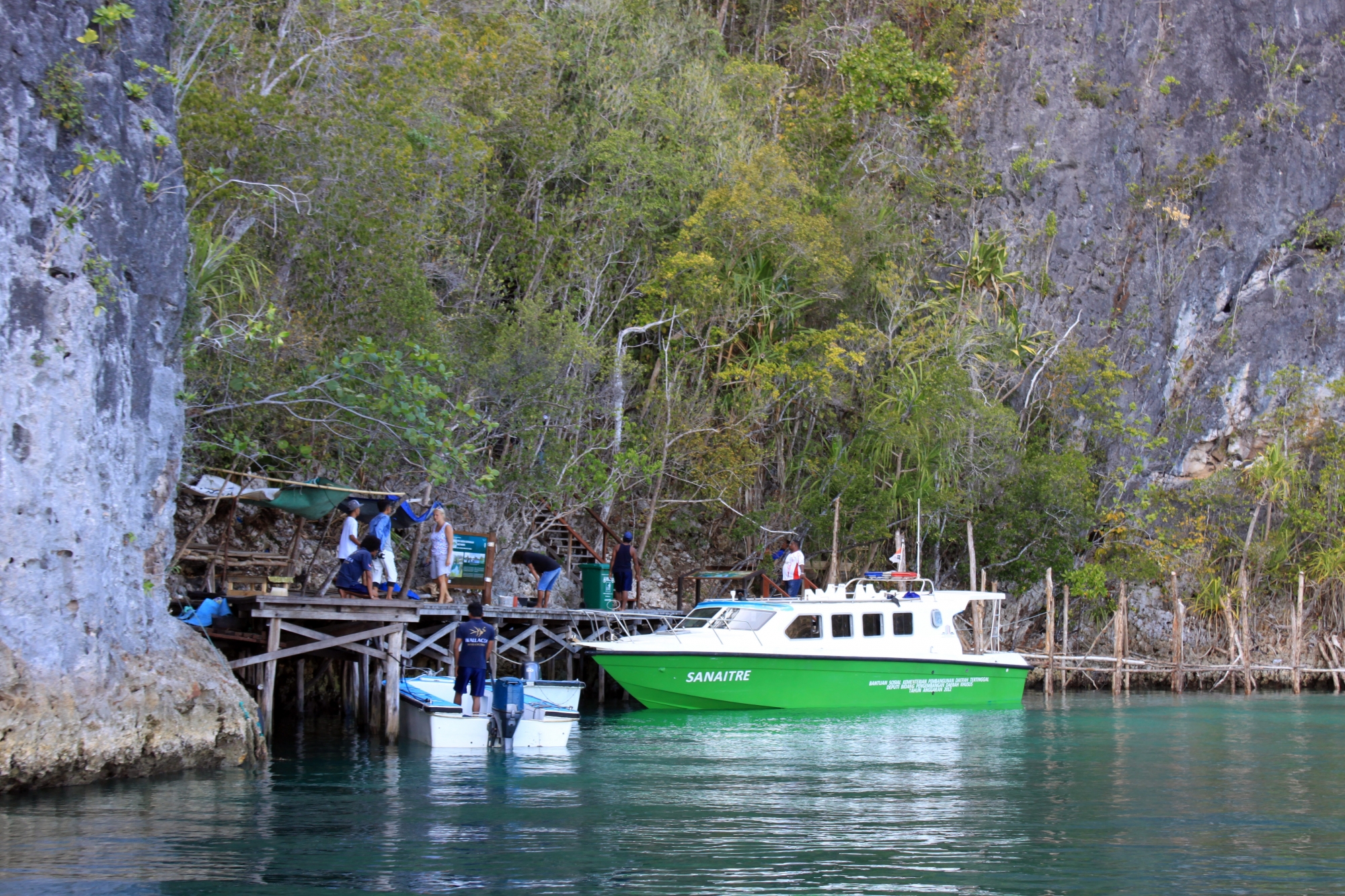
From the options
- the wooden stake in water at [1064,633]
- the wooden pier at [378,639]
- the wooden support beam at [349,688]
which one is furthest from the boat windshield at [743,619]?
the wooden stake in water at [1064,633]

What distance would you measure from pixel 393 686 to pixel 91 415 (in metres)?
5.42

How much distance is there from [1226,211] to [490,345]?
2118 cm

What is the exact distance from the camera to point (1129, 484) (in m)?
30.4

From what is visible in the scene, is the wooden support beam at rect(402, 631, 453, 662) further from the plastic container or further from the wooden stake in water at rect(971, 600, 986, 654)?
the wooden stake in water at rect(971, 600, 986, 654)

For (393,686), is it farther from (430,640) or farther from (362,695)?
(430,640)

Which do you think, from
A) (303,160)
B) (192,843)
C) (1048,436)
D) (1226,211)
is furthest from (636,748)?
(1226,211)

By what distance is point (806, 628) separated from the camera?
20203 millimetres

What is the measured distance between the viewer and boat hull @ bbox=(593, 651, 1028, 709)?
19.4 metres

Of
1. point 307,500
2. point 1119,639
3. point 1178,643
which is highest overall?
point 307,500

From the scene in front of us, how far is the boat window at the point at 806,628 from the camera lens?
2008 cm

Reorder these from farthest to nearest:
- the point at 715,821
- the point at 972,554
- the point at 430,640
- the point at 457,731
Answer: the point at 972,554
the point at 430,640
the point at 457,731
the point at 715,821

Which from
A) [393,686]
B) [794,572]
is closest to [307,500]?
[393,686]

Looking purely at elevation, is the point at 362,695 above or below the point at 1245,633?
below

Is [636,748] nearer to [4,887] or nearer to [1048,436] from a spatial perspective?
→ [4,887]
